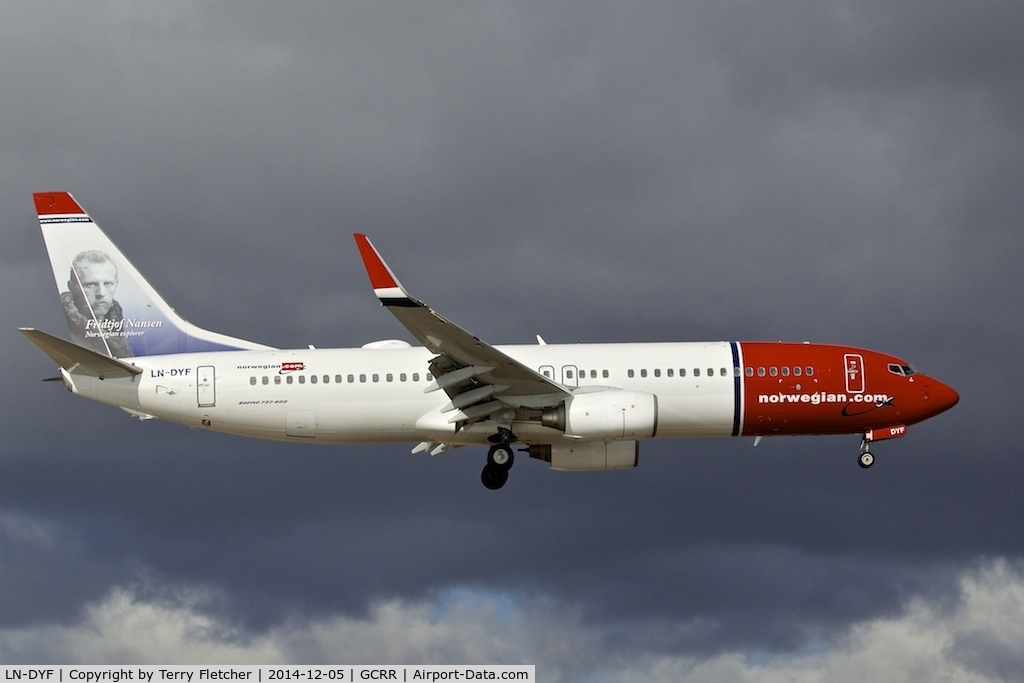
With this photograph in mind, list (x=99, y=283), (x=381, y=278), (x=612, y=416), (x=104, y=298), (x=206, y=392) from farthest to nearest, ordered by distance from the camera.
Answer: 1. (x=99, y=283)
2. (x=104, y=298)
3. (x=206, y=392)
4. (x=612, y=416)
5. (x=381, y=278)

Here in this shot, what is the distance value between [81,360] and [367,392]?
33.9 feet

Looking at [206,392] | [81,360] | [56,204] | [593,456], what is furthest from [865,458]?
[56,204]

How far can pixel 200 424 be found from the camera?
172ft

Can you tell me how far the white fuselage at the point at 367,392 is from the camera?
5169 centimetres

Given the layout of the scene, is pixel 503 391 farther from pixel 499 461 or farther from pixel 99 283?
pixel 99 283

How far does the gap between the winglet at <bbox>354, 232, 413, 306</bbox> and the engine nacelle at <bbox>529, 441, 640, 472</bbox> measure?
1146 cm

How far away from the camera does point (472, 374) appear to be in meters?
49.8

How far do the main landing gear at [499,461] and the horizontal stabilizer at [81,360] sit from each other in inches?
521

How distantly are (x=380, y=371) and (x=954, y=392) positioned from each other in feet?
72.9

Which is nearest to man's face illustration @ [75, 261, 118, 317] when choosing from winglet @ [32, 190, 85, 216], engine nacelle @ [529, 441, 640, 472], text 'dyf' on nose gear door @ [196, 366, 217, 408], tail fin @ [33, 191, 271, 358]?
tail fin @ [33, 191, 271, 358]

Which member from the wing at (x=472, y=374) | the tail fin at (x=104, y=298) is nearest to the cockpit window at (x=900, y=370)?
the wing at (x=472, y=374)

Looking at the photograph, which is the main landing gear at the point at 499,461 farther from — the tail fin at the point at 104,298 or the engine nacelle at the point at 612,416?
the tail fin at the point at 104,298

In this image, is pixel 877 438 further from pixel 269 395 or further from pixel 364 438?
pixel 269 395

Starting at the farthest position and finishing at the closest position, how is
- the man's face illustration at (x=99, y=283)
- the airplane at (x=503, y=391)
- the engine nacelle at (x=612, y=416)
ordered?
1. the man's face illustration at (x=99, y=283)
2. the airplane at (x=503, y=391)
3. the engine nacelle at (x=612, y=416)
